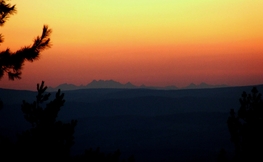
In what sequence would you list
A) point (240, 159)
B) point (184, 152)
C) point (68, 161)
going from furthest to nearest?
point (184, 152) → point (240, 159) → point (68, 161)

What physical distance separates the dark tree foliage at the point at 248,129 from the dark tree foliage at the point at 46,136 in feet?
19.4

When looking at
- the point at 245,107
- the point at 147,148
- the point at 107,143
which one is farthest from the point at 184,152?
the point at 245,107

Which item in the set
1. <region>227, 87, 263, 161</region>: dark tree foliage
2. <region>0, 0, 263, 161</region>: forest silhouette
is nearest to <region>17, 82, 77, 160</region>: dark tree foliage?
<region>0, 0, 263, 161</region>: forest silhouette

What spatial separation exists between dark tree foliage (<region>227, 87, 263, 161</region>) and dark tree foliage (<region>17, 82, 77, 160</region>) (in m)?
5.91

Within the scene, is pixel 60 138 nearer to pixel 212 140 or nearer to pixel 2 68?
pixel 2 68

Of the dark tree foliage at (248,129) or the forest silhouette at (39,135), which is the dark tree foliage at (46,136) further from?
the dark tree foliage at (248,129)

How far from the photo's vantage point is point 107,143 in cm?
15388

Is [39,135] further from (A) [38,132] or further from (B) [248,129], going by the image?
(B) [248,129]

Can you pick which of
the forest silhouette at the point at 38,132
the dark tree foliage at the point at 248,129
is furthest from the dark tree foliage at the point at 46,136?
the dark tree foliage at the point at 248,129

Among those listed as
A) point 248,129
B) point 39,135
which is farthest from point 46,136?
point 248,129

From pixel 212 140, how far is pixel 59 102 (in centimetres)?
14143

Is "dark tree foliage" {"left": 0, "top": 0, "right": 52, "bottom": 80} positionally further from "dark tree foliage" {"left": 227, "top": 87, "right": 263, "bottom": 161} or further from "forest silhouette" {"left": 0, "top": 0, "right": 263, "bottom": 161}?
"dark tree foliage" {"left": 227, "top": 87, "right": 263, "bottom": 161}

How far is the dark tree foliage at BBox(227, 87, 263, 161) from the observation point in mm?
12820

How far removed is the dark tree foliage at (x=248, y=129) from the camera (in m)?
12.8
